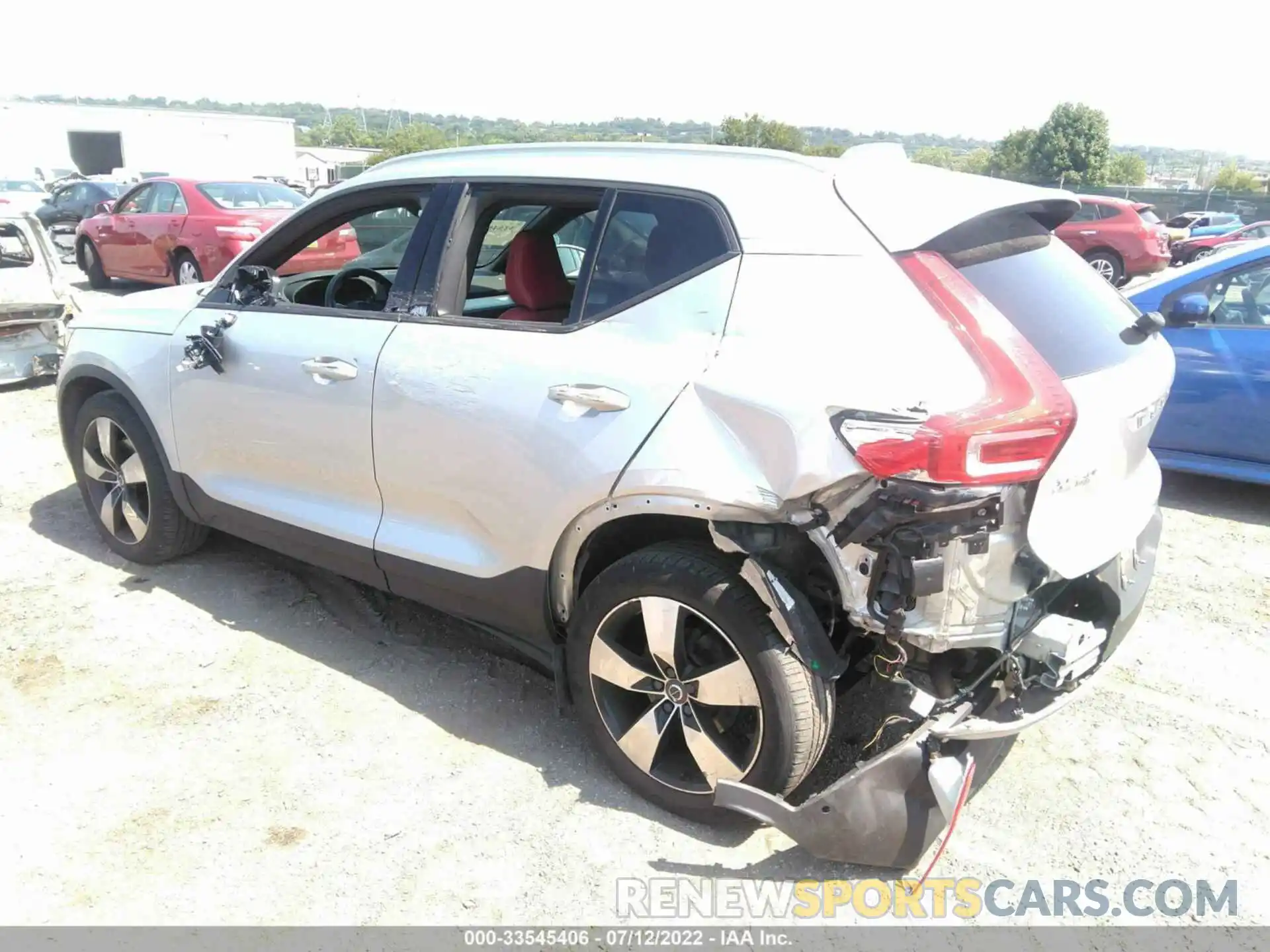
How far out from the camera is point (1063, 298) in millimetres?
2857

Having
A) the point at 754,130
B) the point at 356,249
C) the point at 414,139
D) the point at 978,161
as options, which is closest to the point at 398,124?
the point at 414,139

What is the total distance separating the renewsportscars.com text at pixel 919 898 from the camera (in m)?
2.61

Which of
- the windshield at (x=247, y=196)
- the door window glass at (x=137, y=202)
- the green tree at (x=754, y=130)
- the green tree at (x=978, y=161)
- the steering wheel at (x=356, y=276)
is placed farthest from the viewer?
the green tree at (x=754, y=130)

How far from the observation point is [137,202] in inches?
512

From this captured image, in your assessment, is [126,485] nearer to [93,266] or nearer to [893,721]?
[893,721]

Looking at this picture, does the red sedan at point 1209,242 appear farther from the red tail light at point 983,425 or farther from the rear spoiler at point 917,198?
the red tail light at point 983,425

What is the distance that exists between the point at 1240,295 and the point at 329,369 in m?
5.33

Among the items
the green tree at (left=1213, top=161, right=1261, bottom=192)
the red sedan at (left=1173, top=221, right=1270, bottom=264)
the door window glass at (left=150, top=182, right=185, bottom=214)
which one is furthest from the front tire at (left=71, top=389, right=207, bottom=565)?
the green tree at (left=1213, top=161, right=1261, bottom=192)

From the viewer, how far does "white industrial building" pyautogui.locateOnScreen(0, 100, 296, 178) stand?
44938 mm

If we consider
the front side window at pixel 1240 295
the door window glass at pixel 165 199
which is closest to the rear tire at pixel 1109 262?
the front side window at pixel 1240 295

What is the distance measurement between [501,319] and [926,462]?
5.11 feet

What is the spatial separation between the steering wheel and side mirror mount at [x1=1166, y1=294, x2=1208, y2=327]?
4.39 meters

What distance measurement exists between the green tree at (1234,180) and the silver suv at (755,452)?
63149mm
